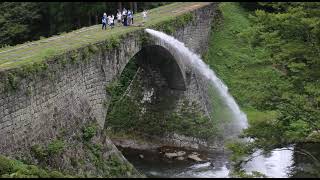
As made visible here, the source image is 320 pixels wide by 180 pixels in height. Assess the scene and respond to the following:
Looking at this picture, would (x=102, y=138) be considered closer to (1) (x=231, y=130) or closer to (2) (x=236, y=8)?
(1) (x=231, y=130)

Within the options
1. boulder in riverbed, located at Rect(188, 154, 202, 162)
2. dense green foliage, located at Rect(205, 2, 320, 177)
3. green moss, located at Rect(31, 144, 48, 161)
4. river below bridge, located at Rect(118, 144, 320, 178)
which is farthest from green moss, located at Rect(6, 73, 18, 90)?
boulder in riverbed, located at Rect(188, 154, 202, 162)

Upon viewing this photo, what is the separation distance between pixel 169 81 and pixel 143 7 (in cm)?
1535

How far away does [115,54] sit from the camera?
73.8 ft

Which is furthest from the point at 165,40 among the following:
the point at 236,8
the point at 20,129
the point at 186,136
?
the point at 236,8

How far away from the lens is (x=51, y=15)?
44.9m

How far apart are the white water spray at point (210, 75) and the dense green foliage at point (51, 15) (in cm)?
1283

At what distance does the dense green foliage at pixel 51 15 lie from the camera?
1608 inches

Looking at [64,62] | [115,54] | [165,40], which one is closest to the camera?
[64,62]

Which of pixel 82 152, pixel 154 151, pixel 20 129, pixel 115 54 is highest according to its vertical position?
pixel 115 54

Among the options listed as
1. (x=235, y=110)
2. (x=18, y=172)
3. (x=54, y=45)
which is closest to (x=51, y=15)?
(x=235, y=110)

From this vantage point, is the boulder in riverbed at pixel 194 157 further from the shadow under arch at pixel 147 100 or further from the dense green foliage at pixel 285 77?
the dense green foliage at pixel 285 77

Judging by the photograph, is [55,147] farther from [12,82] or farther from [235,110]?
[235,110]

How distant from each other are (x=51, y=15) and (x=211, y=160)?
2365 cm

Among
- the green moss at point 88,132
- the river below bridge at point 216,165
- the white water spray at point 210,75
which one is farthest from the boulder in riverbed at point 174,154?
the green moss at point 88,132
